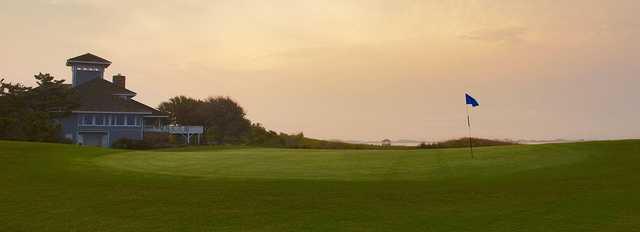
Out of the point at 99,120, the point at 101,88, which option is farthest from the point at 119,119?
the point at 101,88

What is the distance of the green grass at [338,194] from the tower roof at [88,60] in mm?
60521

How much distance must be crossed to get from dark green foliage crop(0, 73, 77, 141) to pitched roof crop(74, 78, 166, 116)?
2.40 metres

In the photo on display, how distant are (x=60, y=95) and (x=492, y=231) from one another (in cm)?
6733

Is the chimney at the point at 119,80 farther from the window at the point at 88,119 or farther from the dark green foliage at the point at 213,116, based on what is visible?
the window at the point at 88,119

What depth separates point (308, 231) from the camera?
41.1 feet

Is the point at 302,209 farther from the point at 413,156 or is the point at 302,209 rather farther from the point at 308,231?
the point at 413,156

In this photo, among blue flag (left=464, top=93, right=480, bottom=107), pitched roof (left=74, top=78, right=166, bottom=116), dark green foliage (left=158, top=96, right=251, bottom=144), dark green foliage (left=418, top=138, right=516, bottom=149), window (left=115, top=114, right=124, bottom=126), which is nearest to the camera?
blue flag (left=464, top=93, right=480, bottom=107)

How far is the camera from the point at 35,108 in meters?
68.2

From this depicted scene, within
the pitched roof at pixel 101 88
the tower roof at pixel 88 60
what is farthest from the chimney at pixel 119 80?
the pitched roof at pixel 101 88

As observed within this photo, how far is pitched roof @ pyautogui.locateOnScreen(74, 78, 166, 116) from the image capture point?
7456cm

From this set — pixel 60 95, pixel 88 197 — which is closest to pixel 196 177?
pixel 88 197

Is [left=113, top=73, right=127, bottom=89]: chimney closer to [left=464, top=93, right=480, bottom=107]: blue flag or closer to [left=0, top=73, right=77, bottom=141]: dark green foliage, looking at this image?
[left=0, top=73, right=77, bottom=141]: dark green foliage

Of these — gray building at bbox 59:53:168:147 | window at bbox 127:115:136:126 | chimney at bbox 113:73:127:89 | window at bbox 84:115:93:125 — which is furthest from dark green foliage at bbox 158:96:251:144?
window at bbox 84:115:93:125

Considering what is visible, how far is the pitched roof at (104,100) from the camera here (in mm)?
74562
